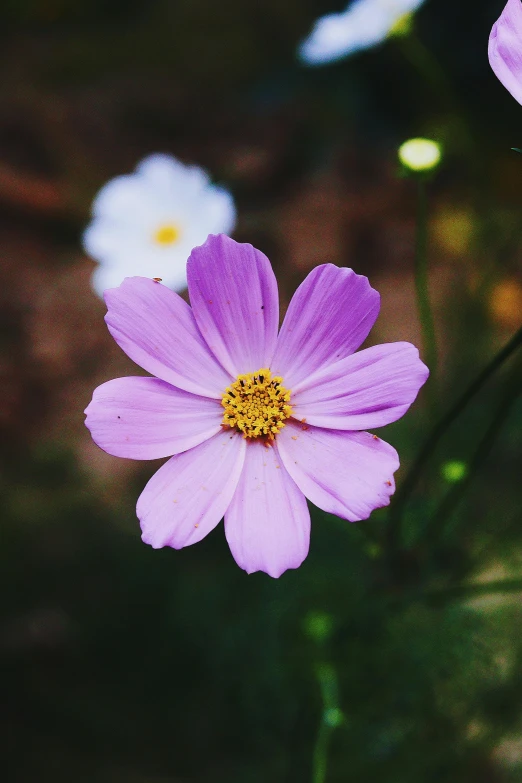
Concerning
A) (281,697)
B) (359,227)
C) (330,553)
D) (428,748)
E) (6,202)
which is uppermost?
(6,202)

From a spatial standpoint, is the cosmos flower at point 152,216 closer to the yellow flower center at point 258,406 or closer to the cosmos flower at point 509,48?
the yellow flower center at point 258,406

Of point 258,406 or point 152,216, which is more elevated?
point 152,216

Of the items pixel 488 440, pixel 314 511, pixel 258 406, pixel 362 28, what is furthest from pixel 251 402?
pixel 362 28

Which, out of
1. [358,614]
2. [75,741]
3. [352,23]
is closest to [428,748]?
[358,614]

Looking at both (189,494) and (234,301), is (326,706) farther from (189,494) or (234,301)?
(234,301)

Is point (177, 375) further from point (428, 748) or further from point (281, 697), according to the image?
point (428, 748)
